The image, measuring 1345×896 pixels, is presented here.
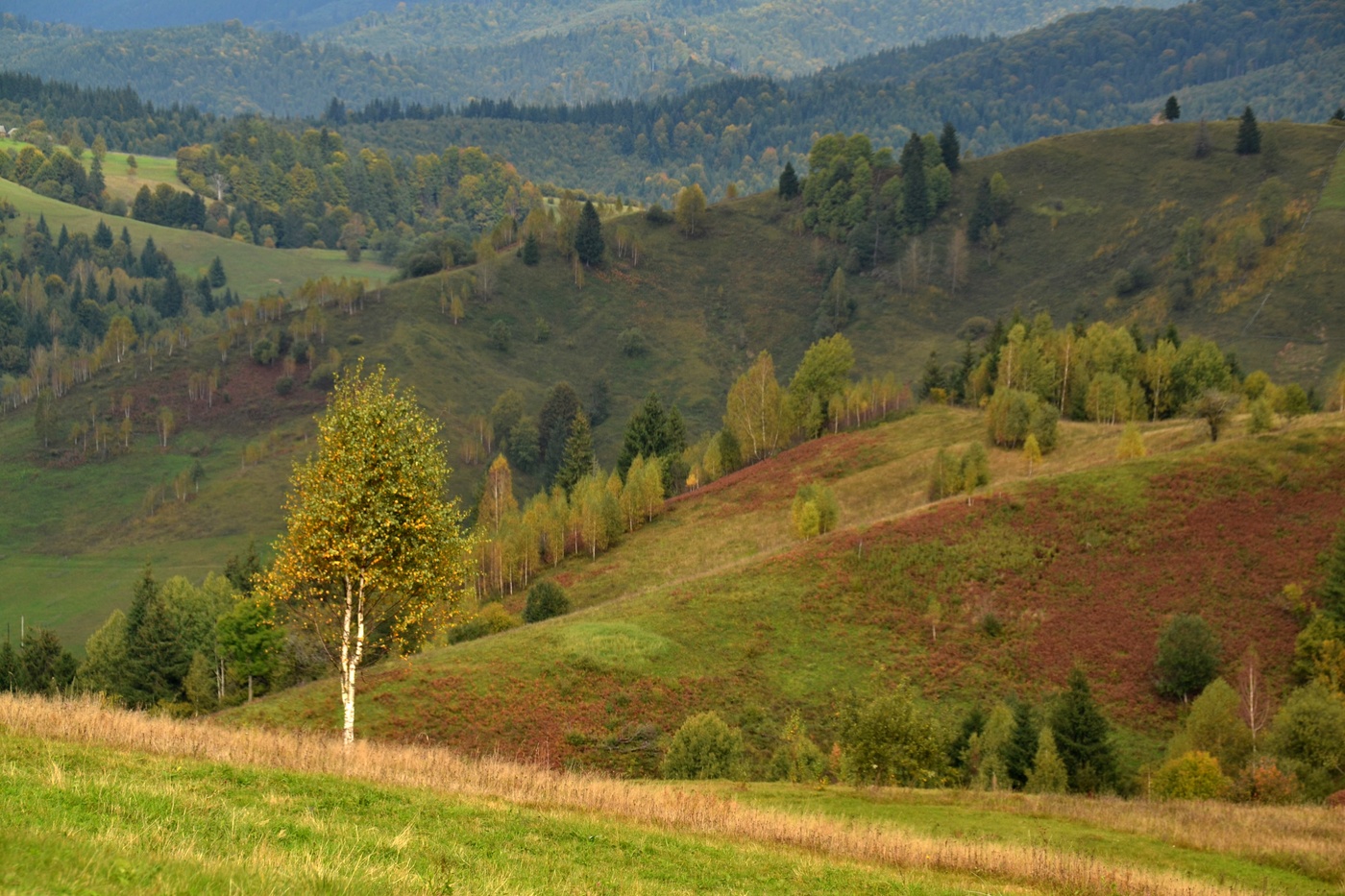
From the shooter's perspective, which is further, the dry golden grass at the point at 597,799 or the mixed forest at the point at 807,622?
the mixed forest at the point at 807,622

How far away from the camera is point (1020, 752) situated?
48562mm

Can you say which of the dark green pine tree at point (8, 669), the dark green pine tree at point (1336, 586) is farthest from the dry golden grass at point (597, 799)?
the dark green pine tree at point (8, 669)

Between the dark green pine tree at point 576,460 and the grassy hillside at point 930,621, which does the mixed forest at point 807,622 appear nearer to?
the grassy hillside at point 930,621

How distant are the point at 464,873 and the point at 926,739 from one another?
3085 cm

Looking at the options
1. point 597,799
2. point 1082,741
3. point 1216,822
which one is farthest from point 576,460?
point 597,799

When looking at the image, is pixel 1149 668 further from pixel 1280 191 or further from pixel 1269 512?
pixel 1280 191

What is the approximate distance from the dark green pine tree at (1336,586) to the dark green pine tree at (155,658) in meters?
76.3

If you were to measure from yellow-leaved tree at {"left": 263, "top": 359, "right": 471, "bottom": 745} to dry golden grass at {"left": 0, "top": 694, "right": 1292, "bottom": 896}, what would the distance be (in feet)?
27.7

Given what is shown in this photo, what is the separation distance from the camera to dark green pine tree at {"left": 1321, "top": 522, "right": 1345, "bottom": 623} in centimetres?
6134

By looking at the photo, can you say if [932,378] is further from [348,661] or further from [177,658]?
[348,661]

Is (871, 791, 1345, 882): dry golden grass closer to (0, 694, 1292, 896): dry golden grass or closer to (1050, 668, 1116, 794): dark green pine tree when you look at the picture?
(0, 694, 1292, 896): dry golden grass

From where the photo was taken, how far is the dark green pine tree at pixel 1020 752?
48.3m

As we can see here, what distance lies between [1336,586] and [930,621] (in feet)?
75.4

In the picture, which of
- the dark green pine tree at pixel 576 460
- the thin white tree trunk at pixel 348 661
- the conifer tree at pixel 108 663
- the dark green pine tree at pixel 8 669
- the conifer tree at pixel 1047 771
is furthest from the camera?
the dark green pine tree at pixel 576 460
